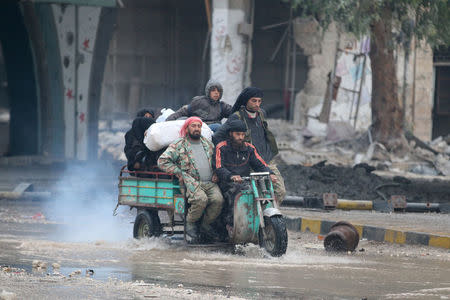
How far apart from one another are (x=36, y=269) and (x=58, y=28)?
14.4m

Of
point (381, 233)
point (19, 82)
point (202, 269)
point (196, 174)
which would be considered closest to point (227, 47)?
point (19, 82)

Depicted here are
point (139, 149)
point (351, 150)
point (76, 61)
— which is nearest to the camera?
point (139, 149)

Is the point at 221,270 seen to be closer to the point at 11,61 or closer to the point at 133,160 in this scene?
the point at 133,160

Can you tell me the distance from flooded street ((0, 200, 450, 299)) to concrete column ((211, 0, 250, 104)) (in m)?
14.2

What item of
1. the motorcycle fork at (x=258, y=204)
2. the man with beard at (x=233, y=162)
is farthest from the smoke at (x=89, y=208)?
the motorcycle fork at (x=258, y=204)

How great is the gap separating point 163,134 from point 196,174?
631 millimetres

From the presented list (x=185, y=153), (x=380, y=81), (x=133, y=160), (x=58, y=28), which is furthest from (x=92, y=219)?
(x=380, y=81)

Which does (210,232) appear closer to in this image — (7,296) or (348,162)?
(7,296)

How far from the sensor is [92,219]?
1377cm

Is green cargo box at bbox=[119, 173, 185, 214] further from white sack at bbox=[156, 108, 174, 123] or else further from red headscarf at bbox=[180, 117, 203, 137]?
white sack at bbox=[156, 108, 174, 123]

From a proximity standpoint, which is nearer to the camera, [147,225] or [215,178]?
[215,178]

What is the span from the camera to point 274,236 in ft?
30.7

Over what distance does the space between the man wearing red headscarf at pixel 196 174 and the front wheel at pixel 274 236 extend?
62 centimetres

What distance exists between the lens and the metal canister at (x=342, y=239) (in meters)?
10.0
